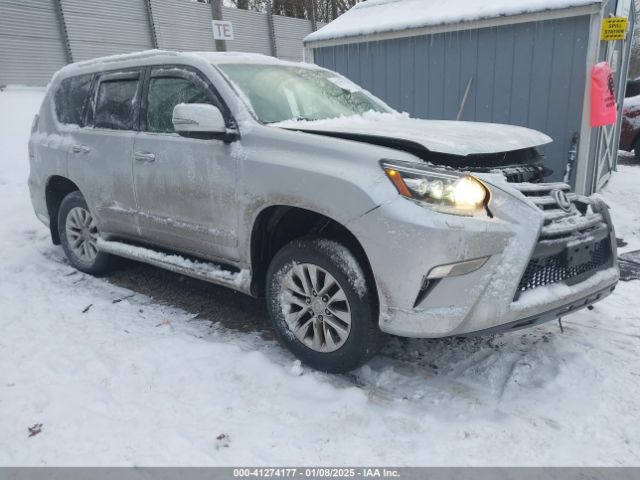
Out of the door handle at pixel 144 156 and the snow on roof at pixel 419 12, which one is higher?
the snow on roof at pixel 419 12

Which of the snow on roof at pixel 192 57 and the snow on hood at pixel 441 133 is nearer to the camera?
the snow on hood at pixel 441 133

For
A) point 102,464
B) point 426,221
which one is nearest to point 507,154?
point 426,221

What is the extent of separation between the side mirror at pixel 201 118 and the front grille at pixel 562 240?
1.75 meters

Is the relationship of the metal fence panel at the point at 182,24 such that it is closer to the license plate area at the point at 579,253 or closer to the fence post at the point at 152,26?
the fence post at the point at 152,26

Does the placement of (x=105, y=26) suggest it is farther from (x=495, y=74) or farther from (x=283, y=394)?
(x=283, y=394)

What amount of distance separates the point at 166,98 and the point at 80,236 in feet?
5.88

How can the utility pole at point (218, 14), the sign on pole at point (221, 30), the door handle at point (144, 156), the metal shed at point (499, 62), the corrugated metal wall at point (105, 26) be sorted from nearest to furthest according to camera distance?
1. the door handle at point (144, 156)
2. the metal shed at point (499, 62)
3. the sign on pole at point (221, 30)
4. the utility pole at point (218, 14)
5. the corrugated metal wall at point (105, 26)

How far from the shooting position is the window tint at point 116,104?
392cm

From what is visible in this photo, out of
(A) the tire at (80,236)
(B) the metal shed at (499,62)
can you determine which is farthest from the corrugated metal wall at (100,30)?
(A) the tire at (80,236)

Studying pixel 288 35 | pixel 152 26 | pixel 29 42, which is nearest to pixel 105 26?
pixel 152 26

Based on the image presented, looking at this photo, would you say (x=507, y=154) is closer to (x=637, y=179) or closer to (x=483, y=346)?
(x=483, y=346)

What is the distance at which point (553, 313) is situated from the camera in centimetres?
253

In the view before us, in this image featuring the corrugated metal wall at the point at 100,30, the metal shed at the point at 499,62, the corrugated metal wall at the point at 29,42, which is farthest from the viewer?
the corrugated metal wall at the point at 100,30

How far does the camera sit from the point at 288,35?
1892cm
